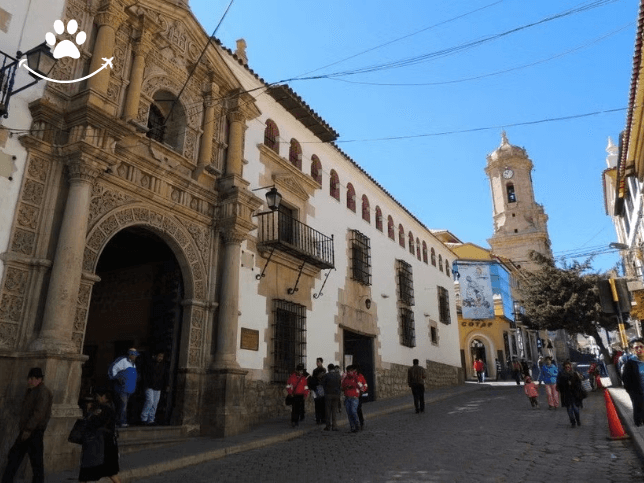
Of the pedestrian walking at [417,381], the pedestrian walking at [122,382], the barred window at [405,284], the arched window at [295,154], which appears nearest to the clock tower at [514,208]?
the barred window at [405,284]

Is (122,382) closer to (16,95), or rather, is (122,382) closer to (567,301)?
(16,95)

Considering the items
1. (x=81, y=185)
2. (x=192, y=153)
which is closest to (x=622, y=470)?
(x=81, y=185)

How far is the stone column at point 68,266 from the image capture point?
707cm

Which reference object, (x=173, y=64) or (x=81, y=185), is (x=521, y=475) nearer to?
(x=81, y=185)

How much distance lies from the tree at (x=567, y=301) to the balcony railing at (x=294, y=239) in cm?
1134

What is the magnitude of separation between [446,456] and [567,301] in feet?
52.4

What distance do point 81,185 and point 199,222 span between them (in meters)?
2.99

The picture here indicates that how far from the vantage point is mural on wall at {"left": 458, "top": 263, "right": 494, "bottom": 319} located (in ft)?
97.4

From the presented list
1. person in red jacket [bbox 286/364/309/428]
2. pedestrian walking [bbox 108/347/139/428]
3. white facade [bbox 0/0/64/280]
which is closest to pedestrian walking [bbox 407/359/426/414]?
person in red jacket [bbox 286/364/309/428]

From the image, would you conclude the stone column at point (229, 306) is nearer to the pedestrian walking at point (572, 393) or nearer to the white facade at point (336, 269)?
the white facade at point (336, 269)

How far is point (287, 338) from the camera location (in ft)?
41.3

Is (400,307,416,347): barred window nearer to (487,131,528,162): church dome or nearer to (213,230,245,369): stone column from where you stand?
(213,230,245,369): stone column

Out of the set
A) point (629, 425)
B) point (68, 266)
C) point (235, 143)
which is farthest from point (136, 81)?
point (629, 425)

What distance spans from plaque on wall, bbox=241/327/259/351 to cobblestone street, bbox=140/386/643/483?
244 cm
